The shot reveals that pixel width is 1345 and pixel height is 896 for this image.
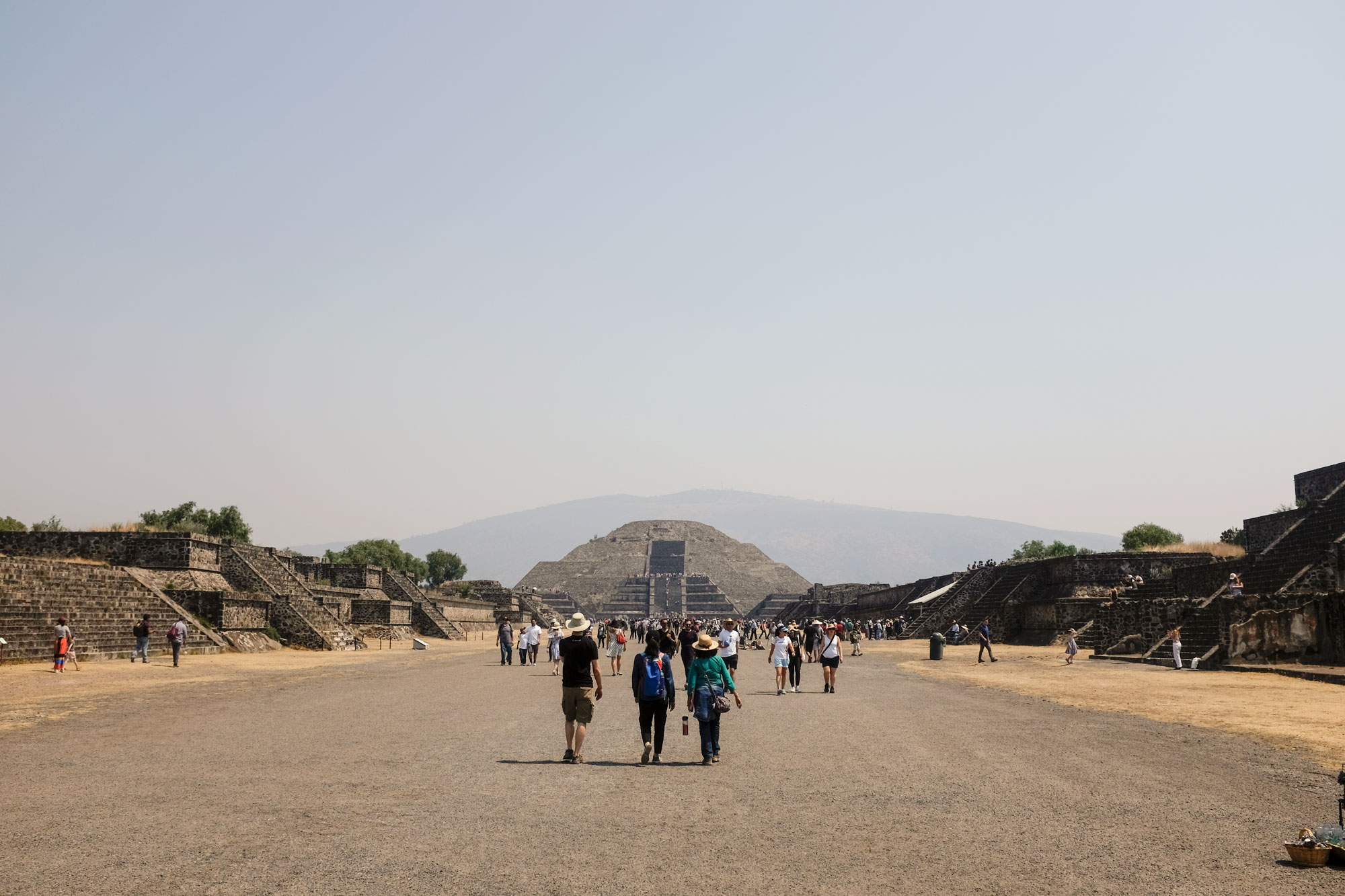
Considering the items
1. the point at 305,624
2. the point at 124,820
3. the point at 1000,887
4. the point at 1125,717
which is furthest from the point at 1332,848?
the point at 305,624

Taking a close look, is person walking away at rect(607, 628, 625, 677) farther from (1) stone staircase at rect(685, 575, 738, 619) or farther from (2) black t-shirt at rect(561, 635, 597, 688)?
(1) stone staircase at rect(685, 575, 738, 619)

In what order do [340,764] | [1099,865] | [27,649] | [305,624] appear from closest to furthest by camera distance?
[1099,865], [340,764], [27,649], [305,624]

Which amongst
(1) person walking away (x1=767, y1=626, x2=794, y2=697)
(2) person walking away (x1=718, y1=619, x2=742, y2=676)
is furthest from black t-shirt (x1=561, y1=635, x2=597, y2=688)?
(1) person walking away (x1=767, y1=626, x2=794, y2=697)

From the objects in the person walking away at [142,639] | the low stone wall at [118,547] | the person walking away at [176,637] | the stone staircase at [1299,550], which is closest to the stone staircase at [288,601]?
the low stone wall at [118,547]

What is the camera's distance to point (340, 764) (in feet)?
39.0

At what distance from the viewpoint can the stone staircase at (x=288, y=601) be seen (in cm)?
4288

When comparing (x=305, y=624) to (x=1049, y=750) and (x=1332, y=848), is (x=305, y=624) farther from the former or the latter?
(x=1332, y=848)

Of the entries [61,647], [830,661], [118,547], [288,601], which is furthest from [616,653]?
[118,547]

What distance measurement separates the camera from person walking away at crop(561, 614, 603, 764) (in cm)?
1220

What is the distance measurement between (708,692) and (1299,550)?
32665mm

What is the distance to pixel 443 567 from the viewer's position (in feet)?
475

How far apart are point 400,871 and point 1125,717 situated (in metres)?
14.3

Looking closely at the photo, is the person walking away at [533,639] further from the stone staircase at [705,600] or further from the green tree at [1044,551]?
the stone staircase at [705,600]

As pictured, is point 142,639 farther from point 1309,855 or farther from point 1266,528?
point 1266,528
